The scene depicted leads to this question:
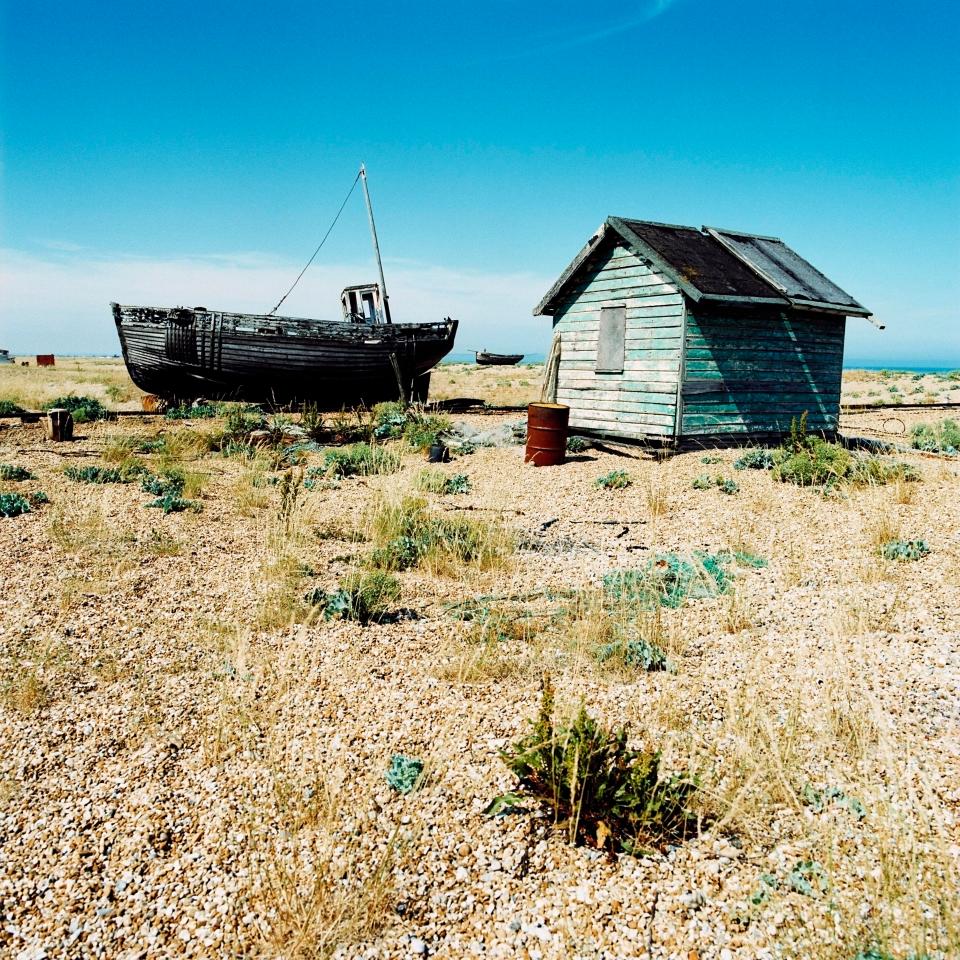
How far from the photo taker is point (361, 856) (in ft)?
9.57

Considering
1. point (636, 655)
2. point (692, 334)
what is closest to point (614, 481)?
point (692, 334)

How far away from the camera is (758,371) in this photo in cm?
1306

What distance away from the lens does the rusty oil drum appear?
39.1ft

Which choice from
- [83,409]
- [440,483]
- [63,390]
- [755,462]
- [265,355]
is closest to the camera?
[440,483]

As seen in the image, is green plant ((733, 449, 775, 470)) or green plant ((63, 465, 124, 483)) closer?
green plant ((63, 465, 124, 483))

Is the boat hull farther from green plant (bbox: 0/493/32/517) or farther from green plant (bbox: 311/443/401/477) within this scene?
green plant (bbox: 0/493/32/517)

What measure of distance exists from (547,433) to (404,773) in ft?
29.7

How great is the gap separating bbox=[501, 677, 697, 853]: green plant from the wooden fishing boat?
53.8 feet

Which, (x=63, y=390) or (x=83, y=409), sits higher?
(x=63, y=390)

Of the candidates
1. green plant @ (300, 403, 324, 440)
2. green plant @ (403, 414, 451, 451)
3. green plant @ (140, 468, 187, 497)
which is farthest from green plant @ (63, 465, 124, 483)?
green plant @ (403, 414, 451, 451)

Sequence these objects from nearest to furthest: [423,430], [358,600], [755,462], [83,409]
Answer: [358,600], [755,462], [423,430], [83,409]

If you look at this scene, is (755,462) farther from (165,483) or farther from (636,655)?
(165,483)

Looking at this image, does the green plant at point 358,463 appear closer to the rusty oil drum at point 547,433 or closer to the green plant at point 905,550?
the rusty oil drum at point 547,433

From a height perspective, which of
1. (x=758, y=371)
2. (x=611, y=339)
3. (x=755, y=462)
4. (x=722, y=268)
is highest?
(x=722, y=268)
